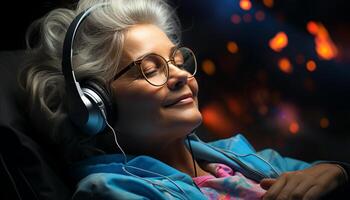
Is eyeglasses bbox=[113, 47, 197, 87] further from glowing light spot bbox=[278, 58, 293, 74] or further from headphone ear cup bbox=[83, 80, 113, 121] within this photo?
glowing light spot bbox=[278, 58, 293, 74]

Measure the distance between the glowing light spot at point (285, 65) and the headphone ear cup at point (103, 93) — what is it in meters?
0.62

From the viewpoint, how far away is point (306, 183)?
1.13 metres

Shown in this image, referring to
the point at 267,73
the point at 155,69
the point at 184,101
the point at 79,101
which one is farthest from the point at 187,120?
the point at 267,73

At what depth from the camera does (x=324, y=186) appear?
1.15 meters

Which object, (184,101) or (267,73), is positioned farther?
(267,73)

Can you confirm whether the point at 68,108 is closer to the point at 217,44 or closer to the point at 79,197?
the point at 79,197

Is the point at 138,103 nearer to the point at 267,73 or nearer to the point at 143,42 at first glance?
the point at 143,42

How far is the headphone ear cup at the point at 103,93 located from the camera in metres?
1.14

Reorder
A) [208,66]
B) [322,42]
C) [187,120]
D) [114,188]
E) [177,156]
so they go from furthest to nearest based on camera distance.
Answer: [208,66] → [322,42] → [177,156] → [187,120] → [114,188]

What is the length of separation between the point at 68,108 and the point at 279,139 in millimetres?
720

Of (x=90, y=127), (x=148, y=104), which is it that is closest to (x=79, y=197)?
(x=90, y=127)

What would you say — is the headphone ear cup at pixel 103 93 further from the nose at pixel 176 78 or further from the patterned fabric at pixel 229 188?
the patterned fabric at pixel 229 188

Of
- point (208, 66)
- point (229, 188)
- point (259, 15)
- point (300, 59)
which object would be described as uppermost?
point (259, 15)

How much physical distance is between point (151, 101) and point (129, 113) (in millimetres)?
70
